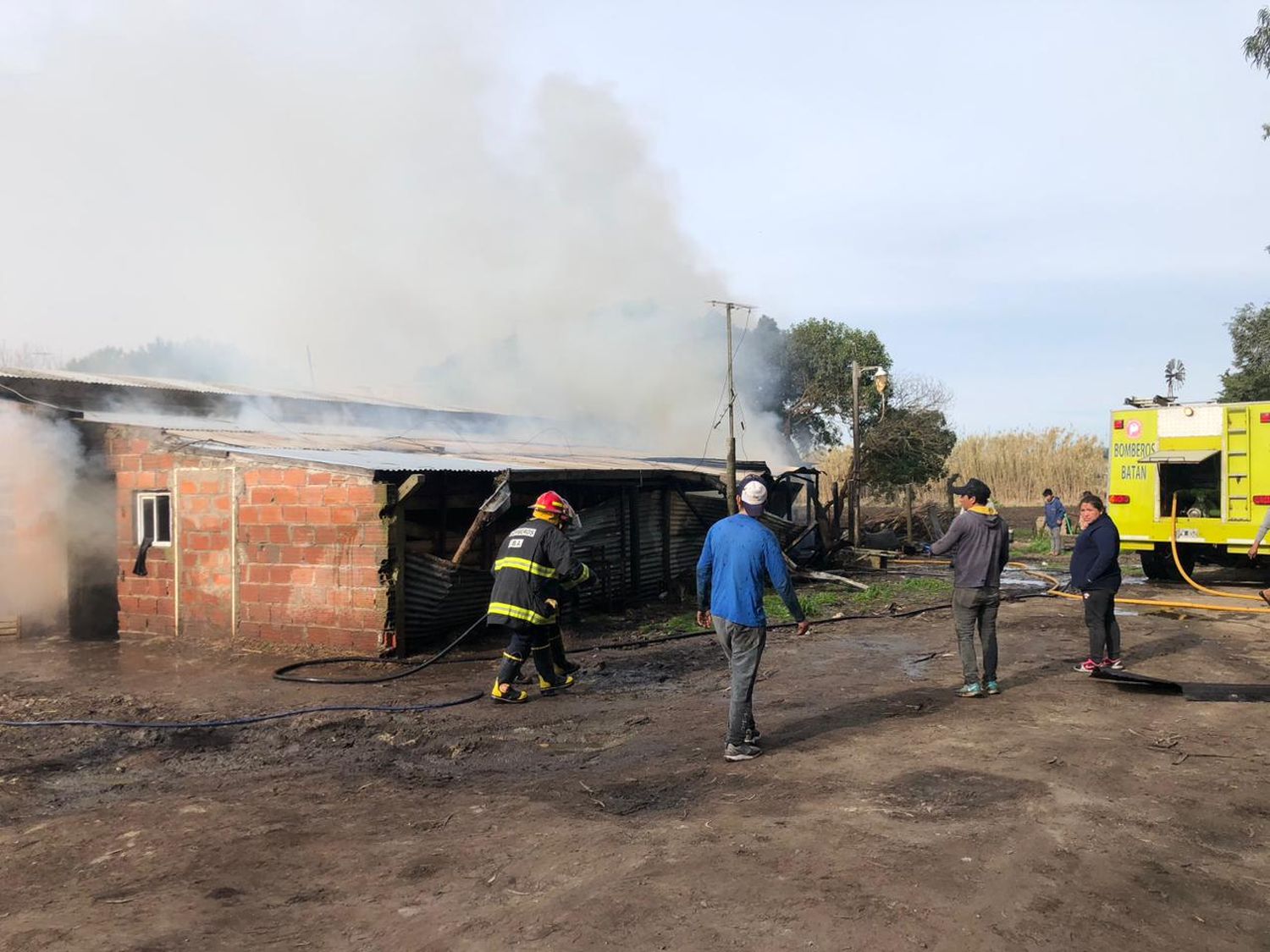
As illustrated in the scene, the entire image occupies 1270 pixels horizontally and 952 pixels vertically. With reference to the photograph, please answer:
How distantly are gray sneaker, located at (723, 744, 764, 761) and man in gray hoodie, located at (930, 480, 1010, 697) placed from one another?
2.44 meters

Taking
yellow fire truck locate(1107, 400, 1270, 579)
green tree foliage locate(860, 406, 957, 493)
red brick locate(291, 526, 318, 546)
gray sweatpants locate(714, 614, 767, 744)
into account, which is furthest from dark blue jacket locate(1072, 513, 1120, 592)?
green tree foliage locate(860, 406, 957, 493)

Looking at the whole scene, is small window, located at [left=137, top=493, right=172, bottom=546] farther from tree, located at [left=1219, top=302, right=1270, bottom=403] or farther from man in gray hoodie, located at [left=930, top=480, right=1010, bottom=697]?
tree, located at [left=1219, top=302, right=1270, bottom=403]

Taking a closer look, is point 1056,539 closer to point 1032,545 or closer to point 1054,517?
point 1054,517

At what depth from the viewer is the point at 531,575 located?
25.7 feet

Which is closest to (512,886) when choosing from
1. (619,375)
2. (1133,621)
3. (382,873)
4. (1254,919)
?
(382,873)

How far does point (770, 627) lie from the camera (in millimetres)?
11555

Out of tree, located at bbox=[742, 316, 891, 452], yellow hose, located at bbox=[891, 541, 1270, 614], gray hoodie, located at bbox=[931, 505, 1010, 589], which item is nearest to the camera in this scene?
gray hoodie, located at bbox=[931, 505, 1010, 589]

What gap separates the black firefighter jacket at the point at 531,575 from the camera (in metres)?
7.77

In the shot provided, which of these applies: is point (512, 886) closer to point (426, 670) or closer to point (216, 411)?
point (426, 670)

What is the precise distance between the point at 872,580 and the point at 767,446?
1080cm

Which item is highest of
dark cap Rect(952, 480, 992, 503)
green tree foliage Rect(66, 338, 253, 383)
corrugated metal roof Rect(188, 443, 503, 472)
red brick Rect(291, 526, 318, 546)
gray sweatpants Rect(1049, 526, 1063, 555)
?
green tree foliage Rect(66, 338, 253, 383)

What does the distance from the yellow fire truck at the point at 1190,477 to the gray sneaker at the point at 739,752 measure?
11.1 meters

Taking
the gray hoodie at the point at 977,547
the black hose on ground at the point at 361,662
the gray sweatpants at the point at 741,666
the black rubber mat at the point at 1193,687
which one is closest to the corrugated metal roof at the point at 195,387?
the black hose on ground at the point at 361,662

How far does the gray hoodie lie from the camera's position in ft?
24.7
